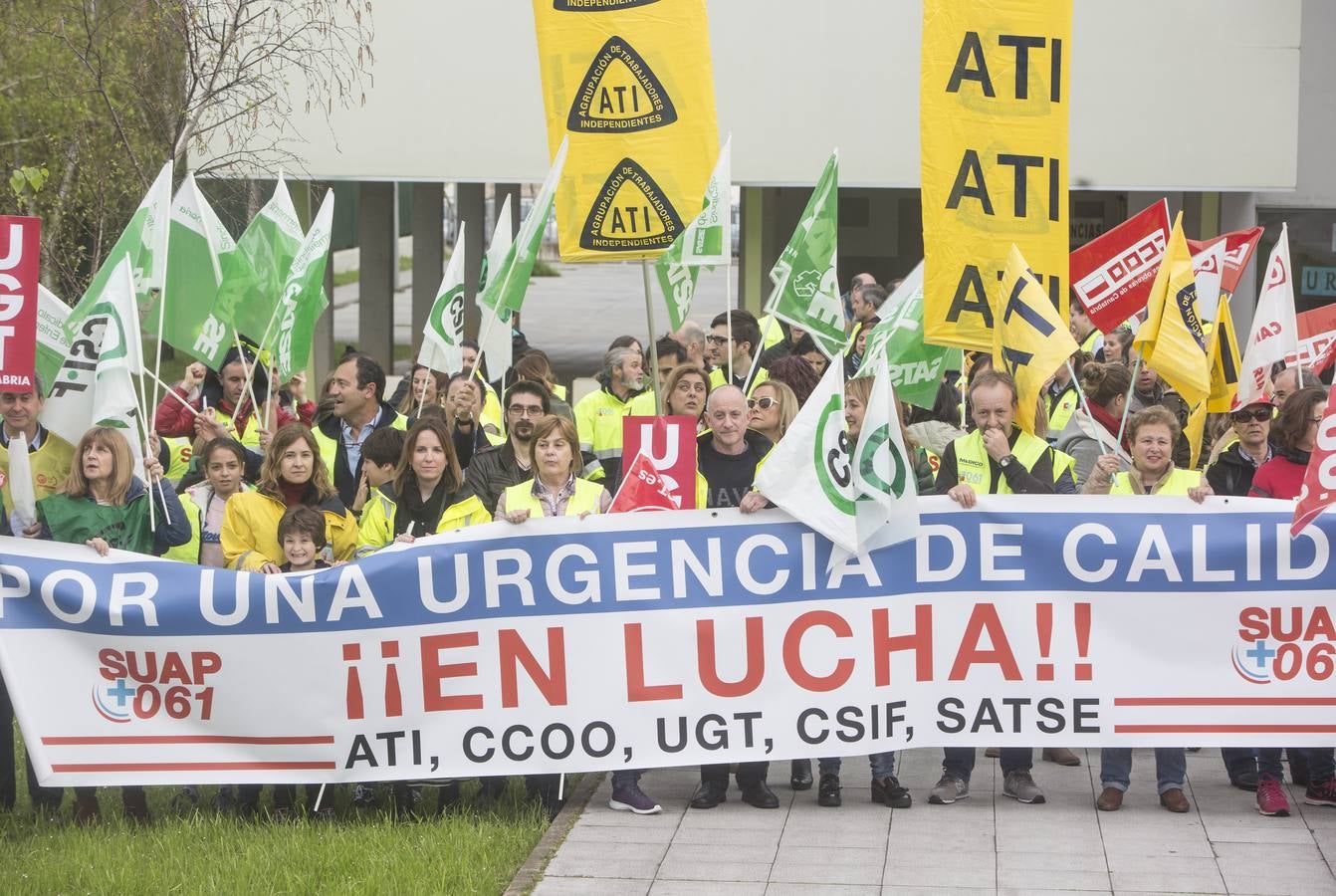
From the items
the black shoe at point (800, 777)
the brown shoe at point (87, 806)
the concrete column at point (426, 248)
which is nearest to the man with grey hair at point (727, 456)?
the black shoe at point (800, 777)

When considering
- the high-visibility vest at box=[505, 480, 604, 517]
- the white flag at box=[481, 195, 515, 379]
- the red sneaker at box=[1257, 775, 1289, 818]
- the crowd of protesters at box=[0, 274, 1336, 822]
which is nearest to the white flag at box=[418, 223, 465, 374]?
the white flag at box=[481, 195, 515, 379]

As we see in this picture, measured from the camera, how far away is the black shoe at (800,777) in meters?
8.05

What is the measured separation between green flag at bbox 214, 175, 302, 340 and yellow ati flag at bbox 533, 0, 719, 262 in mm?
1606

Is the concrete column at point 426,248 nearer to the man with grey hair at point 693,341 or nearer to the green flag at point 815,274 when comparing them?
the man with grey hair at point 693,341

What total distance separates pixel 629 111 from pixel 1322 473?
14.9 feet

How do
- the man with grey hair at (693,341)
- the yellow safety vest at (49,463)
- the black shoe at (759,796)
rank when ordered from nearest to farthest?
the black shoe at (759,796)
the yellow safety vest at (49,463)
the man with grey hair at (693,341)

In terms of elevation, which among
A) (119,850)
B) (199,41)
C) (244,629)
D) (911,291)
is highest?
(199,41)

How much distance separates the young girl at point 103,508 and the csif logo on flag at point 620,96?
3.47 metres

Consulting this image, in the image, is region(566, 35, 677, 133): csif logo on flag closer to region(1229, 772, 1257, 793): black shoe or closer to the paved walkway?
the paved walkway

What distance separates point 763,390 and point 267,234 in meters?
3.41

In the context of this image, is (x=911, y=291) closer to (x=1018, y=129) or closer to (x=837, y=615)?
(x=1018, y=129)

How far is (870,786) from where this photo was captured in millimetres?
8023

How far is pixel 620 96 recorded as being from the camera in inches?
395

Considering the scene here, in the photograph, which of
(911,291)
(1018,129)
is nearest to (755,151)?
(911,291)
